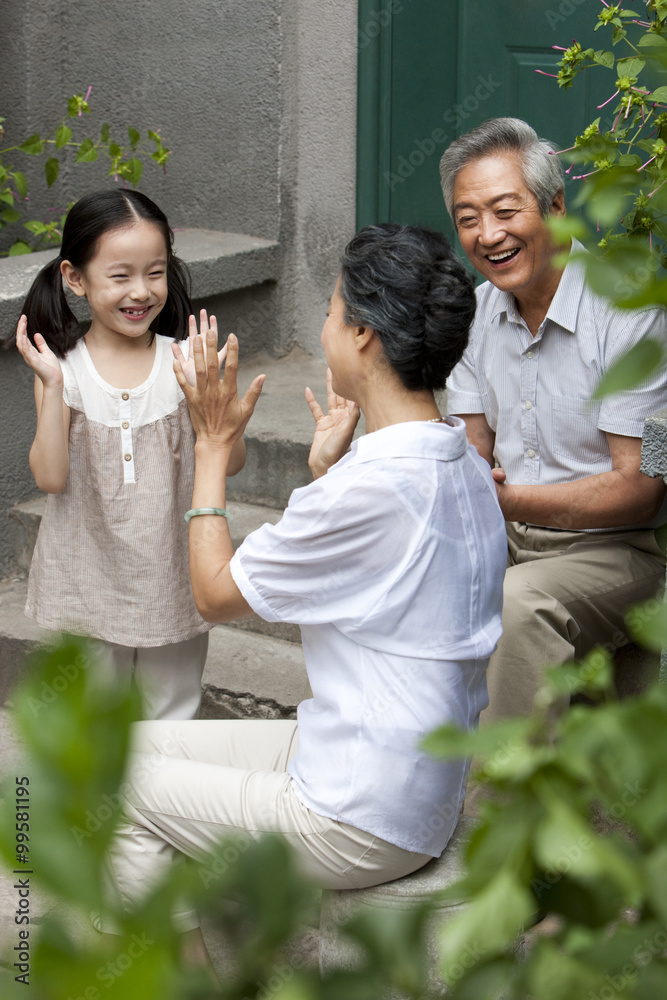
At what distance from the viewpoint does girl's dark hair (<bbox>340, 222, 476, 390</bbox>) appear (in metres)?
1.79

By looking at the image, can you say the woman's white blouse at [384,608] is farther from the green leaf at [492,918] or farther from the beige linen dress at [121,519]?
the green leaf at [492,918]

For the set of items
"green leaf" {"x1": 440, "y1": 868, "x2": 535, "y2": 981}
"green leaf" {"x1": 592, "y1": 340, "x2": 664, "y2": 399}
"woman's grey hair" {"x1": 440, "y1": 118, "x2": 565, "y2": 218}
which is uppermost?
"green leaf" {"x1": 592, "y1": 340, "x2": 664, "y2": 399}

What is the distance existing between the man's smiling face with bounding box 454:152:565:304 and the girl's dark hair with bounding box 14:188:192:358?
29.5 inches

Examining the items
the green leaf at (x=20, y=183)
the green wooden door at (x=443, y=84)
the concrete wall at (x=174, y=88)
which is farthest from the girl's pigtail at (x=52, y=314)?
the green wooden door at (x=443, y=84)

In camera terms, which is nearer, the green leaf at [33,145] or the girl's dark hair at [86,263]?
the girl's dark hair at [86,263]

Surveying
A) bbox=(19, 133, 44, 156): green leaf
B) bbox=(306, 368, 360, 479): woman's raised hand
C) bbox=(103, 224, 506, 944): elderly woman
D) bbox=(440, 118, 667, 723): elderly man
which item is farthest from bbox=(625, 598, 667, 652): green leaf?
bbox=(19, 133, 44, 156): green leaf

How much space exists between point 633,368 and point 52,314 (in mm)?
2413

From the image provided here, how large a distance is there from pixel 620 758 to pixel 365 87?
13.3 feet

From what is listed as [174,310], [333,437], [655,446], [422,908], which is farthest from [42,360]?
[422,908]

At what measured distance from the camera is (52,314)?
265 cm

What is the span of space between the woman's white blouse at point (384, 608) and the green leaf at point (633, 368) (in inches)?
48.8

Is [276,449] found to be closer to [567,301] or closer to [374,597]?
[567,301]

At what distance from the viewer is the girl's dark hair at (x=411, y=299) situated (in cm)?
179

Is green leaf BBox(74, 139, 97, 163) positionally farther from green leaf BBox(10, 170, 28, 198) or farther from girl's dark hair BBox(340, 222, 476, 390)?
girl's dark hair BBox(340, 222, 476, 390)
